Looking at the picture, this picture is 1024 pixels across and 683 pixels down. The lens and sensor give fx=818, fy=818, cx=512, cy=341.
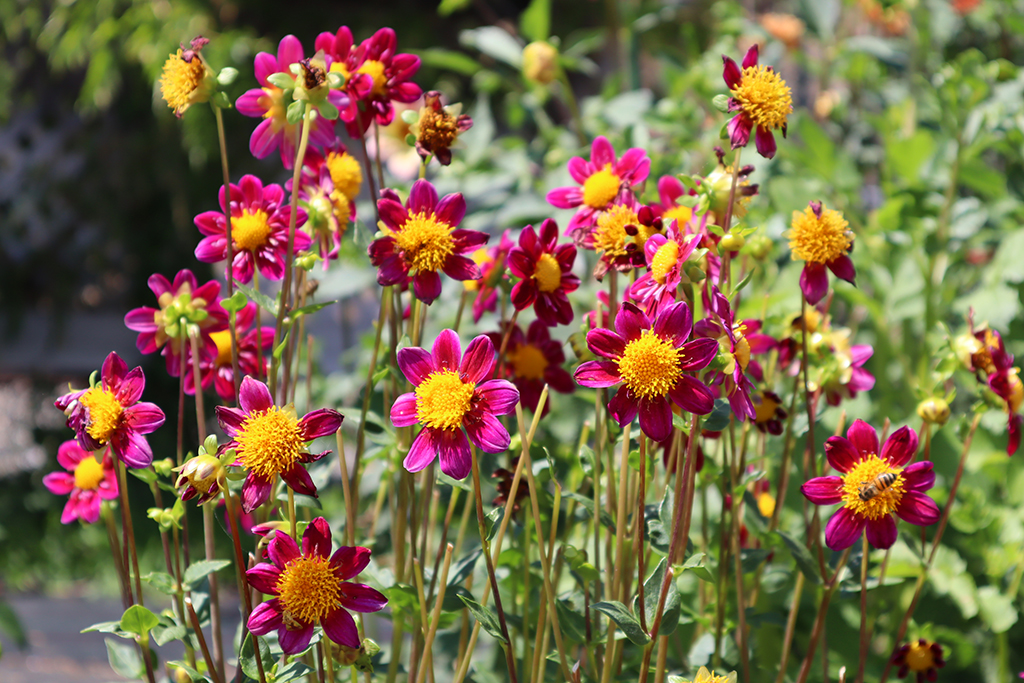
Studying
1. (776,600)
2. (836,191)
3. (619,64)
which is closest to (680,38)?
(619,64)

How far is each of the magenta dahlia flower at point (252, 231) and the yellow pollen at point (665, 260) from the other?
0.22 m

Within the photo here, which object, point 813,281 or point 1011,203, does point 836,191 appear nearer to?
point 1011,203

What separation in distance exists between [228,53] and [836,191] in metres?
1.44

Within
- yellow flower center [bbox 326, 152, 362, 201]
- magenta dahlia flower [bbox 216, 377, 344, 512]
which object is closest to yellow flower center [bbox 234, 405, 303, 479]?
magenta dahlia flower [bbox 216, 377, 344, 512]

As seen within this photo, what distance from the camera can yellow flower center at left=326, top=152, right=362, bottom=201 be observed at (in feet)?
1.74

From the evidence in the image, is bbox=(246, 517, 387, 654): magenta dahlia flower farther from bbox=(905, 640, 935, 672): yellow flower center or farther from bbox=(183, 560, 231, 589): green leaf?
bbox=(905, 640, 935, 672): yellow flower center

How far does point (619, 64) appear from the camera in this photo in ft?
5.17

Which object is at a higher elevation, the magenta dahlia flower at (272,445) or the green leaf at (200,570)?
the magenta dahlia flower at (272,445)

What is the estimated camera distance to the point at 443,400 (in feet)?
1.23

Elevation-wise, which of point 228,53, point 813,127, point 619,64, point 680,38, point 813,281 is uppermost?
point 680,38

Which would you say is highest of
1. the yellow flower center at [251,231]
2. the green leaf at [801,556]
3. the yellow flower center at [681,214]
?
the yellow flower center at [681,214]

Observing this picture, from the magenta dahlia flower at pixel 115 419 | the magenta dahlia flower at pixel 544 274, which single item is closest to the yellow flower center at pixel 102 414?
the magenta dahlia flower at pixel 115 419

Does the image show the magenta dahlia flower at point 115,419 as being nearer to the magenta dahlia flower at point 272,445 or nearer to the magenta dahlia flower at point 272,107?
the magenta dahlia flower at point 272,445

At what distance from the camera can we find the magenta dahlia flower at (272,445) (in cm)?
37
